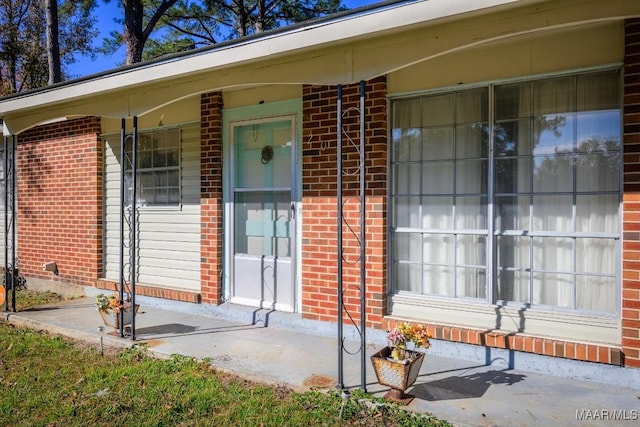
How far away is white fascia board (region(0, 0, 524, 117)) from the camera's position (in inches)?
122

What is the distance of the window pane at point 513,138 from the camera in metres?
4.17

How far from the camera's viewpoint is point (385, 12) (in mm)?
3303

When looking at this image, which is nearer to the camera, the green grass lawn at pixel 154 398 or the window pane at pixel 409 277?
the green grass lawn at pixel 154 398

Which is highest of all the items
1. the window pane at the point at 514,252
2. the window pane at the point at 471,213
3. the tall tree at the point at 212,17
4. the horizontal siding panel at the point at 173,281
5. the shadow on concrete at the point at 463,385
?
the tall tree at the point at 212,17

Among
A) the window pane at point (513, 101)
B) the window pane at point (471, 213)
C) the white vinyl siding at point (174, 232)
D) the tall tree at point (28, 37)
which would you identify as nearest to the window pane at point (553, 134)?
the window pane at point (513, 101)

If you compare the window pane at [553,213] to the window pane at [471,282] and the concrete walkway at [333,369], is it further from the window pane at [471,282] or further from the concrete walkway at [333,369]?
the concrete walkway at [333,369]

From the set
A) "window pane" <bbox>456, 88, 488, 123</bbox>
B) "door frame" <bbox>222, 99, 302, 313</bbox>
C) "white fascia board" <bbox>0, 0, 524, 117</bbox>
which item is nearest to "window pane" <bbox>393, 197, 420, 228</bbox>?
"window pane" <bbox>456, 88, 488, 123</bbox>

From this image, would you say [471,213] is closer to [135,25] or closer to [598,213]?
[598,213]

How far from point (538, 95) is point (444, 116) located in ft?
2.78

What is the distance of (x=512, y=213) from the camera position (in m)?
4.24

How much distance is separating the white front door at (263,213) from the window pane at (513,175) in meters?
2.30

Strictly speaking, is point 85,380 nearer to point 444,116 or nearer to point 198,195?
point 198,195

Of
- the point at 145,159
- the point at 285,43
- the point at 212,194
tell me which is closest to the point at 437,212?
the point at 285,43

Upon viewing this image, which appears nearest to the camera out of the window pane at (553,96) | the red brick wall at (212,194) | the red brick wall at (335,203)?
the window pane at (553,96)
